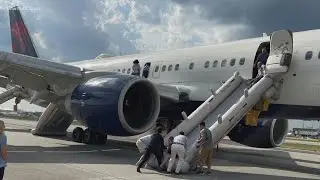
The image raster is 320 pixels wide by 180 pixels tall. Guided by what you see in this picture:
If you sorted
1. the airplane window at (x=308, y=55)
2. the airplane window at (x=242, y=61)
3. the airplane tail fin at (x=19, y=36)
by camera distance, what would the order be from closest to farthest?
the airplane window at (x=308, y=55) < the airplane window at (x=242, y=61) < the airplane tail fin at (x=19, y=36)

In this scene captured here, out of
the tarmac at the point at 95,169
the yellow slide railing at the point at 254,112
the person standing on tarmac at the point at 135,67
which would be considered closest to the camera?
the tarmac at the point at 95,169

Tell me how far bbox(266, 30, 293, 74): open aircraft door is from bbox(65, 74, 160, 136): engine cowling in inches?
136

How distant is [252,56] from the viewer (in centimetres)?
1283

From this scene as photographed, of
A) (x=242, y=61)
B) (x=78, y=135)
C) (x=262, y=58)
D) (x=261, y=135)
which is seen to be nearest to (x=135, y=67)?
(x=78, y=135)

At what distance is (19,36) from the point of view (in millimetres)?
24234

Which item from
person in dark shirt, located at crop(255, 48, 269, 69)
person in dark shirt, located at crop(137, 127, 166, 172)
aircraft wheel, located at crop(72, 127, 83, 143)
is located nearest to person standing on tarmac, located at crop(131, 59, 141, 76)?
aircraft wheel, located at crop(72, 127, 83, 143)

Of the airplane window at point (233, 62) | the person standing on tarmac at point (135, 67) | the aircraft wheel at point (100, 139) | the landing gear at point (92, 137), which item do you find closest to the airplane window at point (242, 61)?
the airplane window at point (233, 62)

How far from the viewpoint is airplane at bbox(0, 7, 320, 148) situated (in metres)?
11.5

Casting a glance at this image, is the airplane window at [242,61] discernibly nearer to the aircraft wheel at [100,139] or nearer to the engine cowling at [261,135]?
the engine cowling at [261,135]

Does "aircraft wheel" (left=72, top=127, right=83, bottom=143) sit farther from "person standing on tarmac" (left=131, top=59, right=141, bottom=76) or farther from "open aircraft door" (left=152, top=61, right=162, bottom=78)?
"open aircraft door" (left=152, top=61, right=162, bottom=78)

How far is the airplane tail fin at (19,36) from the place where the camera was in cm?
2386

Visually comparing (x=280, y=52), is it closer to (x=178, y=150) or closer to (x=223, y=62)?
(x=223, y=62)

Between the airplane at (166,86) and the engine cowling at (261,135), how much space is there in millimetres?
34

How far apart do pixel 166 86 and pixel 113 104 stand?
112 inches
